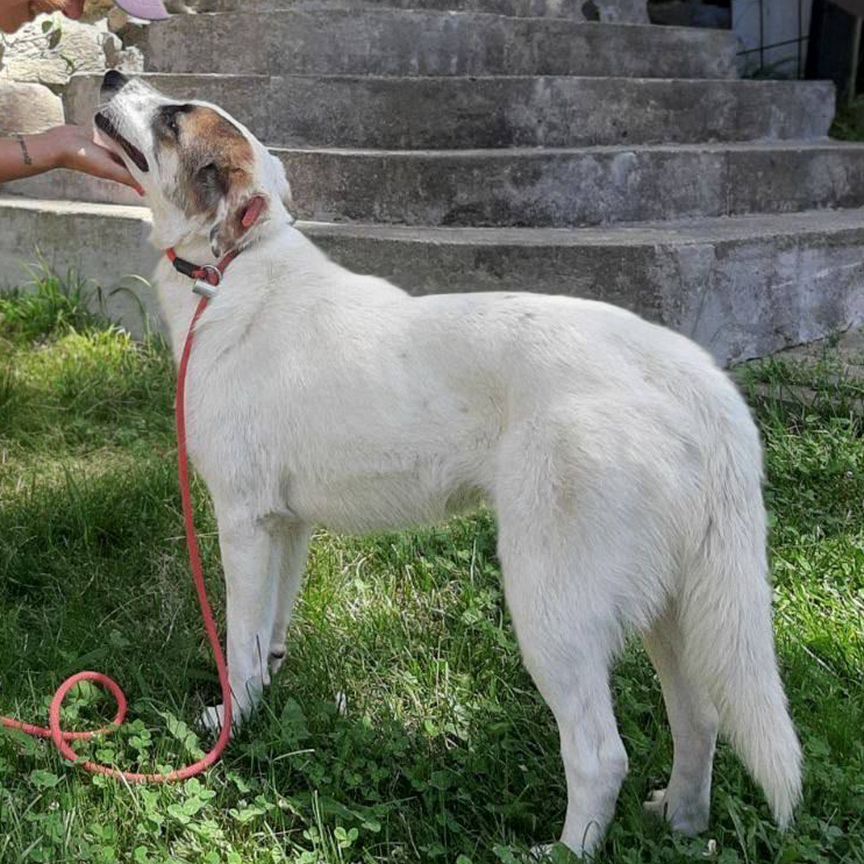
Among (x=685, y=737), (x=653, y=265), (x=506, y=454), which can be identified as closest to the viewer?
(x=506, y=454)

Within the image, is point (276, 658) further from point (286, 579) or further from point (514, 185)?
point (514, 185)

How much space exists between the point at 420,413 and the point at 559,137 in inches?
134

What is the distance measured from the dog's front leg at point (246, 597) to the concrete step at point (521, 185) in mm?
2586

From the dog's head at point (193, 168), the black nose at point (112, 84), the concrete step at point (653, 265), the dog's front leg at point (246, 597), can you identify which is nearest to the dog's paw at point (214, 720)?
the dog's front leg at point (246, 597)

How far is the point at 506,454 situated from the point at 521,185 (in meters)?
2.93

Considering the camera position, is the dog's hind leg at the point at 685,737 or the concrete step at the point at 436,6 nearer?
the dog's hind leg at the point at 685,737

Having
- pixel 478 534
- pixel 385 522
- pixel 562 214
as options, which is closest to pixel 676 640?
pixel 385 522

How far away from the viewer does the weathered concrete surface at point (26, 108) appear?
612 cm

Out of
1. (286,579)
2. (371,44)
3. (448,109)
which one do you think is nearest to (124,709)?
(286,579)

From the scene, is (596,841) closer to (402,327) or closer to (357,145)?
(402,327)

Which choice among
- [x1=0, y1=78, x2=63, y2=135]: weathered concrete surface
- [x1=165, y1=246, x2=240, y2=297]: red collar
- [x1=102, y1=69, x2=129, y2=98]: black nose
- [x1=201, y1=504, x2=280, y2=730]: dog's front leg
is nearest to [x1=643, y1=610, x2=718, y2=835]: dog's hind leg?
[x1=201, y1=504, x2=280, y2=730]: dog's front leg

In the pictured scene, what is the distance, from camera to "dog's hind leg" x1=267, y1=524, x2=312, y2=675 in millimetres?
3135

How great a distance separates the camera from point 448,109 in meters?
5.57

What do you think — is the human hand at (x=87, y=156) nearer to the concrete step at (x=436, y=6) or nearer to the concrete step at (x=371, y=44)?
the concrete step at (x=371, y=44)
